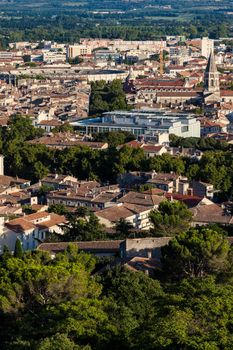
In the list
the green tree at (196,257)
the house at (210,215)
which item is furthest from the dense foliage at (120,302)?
the house at (210,215)

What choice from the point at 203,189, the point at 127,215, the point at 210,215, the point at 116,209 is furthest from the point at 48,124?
the point at 210,215

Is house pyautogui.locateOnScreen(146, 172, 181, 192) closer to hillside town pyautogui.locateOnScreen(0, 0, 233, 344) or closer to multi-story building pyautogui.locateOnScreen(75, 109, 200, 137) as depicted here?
hillside town pyautogui.locateOnScreen(0, 0, 233, 344)

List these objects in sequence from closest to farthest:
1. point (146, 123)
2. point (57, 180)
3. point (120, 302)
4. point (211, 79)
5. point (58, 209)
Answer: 1. point (120, 302)
2. point (58, 209)
3. point (57, 180)
4. point (146, 123)
5. point (211, 79)

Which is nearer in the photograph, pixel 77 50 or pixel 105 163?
pixel 105 163

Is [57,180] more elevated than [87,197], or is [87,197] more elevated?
[87,197]

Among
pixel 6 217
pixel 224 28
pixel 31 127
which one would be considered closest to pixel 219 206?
pixel 6 217

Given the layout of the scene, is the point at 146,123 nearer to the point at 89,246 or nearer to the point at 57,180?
the point at 57,180
